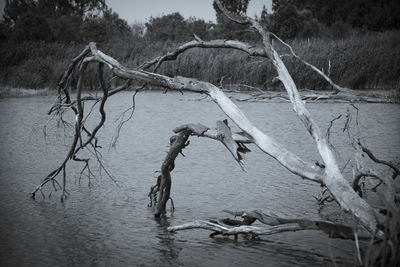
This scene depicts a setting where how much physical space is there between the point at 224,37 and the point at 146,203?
23801 mm

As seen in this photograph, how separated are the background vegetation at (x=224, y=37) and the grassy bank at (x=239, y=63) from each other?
1.2 inches

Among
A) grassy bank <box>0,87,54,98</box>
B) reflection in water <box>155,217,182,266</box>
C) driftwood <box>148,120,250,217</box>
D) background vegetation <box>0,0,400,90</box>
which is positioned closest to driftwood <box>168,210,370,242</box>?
reflection in water <box>155,217,182,266</box>

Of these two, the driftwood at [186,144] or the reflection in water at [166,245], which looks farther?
the reflection in water at [166,245]

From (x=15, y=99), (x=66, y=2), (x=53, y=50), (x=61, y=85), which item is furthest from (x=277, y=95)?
(x=66, y=2)

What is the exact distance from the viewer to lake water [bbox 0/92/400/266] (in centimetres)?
541

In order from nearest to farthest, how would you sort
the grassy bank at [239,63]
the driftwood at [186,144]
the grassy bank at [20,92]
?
1. the driftwood at [186,144]
2. the grassy bank at [239,63]
3. the grassy bank at [20,92]

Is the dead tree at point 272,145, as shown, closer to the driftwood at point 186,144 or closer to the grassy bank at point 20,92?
the driftwood at point 186,144

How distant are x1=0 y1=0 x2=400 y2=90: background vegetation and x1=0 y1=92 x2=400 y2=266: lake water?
1.49m

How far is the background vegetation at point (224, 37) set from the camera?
18484 mm

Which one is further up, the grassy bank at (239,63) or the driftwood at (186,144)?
the grassy bank at (239,63)

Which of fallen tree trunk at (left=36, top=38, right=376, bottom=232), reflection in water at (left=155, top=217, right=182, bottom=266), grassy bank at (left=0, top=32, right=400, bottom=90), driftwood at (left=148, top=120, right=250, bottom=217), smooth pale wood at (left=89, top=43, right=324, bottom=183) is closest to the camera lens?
fallen tree trunk at (left=36, top=38, right=376, bottom=232)

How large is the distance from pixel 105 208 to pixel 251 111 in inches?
385

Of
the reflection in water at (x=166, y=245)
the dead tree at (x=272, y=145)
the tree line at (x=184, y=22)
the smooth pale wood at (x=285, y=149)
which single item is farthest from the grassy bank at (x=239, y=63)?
the smooth pale wood at (x=285, y=149)

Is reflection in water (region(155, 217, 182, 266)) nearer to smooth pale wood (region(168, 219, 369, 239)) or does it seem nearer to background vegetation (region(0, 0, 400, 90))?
smooth pale wood (region(168, 219, 369, 239))
